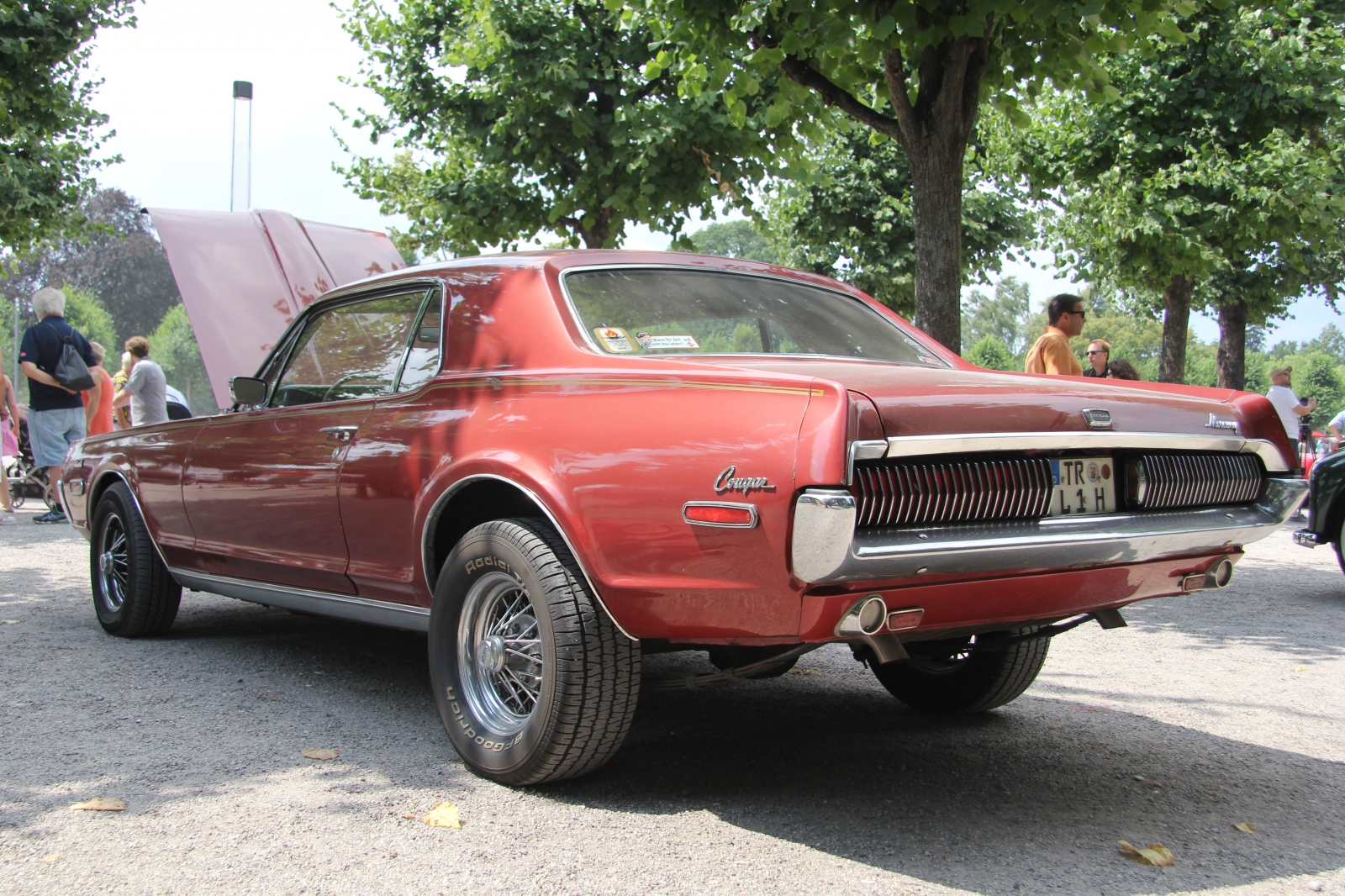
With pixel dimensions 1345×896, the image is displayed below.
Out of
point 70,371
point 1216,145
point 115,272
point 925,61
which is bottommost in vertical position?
point 70,371

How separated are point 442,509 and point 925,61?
5.27 m

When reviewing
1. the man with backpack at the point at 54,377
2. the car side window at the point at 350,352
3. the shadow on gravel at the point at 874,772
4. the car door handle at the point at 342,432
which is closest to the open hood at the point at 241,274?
the man with backpack at the point at 54,377

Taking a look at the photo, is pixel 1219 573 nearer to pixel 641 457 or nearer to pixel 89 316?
pixel 641 457

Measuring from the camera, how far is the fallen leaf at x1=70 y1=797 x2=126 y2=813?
3.12 metres

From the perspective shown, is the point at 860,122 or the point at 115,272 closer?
the point at 860,122

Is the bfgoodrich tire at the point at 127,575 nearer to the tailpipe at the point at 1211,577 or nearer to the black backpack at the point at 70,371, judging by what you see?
the tailpipe at the point at 1211,577

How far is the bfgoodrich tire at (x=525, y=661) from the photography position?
3088 mm

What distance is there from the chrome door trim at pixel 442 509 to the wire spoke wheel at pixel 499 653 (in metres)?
0.26

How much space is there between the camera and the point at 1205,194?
16.2m

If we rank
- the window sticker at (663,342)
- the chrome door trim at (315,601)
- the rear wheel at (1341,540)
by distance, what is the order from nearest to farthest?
the window sticker at (663,342), the chrome door trim at (315,601), the rear wheel at (1341,540)

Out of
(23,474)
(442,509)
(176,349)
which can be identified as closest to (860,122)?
(442,509)

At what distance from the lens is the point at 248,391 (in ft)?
15.5

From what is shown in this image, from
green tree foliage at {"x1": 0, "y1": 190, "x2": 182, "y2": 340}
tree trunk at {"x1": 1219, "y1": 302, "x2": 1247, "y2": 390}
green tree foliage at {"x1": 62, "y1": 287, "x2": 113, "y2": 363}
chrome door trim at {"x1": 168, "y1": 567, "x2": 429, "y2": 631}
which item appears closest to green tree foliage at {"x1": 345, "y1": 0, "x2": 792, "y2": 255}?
chrome door trim at {"x1": 168, "y1": 567, "x2": 429, "y2": 631}

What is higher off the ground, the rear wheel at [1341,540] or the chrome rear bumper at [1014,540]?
the chrome rear bumper at [1014,540]
